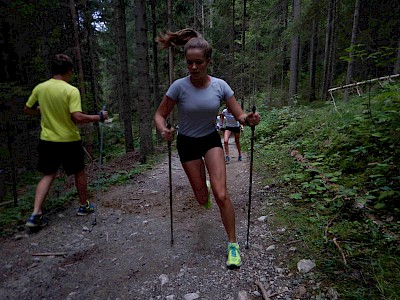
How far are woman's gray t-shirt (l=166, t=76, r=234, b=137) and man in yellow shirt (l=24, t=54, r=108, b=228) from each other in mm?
1570

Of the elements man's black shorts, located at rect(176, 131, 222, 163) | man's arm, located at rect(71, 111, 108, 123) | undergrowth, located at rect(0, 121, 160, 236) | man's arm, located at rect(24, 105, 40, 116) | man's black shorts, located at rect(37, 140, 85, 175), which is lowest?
undergrowth, located at rect(0, 121, 160, 236)

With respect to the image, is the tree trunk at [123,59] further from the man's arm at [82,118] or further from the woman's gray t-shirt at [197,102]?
the woman's gray t-shirt at [197,102]

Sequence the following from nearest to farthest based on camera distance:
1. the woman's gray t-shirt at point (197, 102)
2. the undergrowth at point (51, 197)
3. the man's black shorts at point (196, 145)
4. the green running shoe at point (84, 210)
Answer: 1. the woman's gray t-shirt at point (197, 102)
2. the man's black shorts at point (196, 145)
3. the undergrowth at point (51, 197)
4. the green running shoe at point (84, 210)

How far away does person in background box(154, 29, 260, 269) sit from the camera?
312 centimetres

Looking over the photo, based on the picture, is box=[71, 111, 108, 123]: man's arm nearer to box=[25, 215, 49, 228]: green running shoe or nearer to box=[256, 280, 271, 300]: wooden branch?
box=[25, 215, 49, 228]: green running shoe

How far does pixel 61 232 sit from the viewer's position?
4207 millimetres

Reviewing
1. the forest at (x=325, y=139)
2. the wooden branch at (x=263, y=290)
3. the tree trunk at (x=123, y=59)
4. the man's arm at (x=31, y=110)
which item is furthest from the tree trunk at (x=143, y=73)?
the wooden branch at (x=263, y=290)

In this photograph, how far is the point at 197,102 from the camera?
322 centimetres

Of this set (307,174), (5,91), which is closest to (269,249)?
(307,174)

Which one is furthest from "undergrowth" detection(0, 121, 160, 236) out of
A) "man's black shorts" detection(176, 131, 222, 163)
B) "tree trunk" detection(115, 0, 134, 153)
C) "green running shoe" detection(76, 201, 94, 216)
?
"tree trunk" detection(115, 0, 134, 153)

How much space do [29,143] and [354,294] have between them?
9736mm

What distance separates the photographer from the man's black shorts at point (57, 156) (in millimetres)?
4262

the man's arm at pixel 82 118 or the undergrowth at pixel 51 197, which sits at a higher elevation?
the man's arm at pixel 82 118

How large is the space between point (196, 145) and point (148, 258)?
1.61 m
